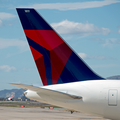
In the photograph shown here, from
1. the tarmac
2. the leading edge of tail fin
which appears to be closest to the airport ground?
the tarmac

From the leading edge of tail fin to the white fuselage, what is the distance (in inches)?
30.5

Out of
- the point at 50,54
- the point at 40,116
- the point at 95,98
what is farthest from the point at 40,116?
the point at 95,98

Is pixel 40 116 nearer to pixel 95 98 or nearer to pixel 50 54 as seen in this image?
pixel 50 54

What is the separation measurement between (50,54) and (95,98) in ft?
12.0

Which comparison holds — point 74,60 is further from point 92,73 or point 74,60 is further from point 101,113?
point 101,113

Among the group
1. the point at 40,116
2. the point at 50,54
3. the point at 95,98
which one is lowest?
the point at 40,116

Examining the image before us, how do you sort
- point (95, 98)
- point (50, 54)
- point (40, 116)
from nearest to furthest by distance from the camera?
point (95, 98)
point (50, 54)
point (40, 116)

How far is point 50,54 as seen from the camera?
14.7m

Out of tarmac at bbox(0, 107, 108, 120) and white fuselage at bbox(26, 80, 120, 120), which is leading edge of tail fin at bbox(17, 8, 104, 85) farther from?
tarmac at bbox(0, 107, 108, 120)

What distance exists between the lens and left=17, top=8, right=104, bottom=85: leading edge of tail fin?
14.5 meters

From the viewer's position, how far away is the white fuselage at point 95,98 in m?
13.0

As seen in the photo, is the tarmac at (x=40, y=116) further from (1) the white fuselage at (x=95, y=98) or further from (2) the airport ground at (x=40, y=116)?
(1) the white fuselage at (x=95, y=98)

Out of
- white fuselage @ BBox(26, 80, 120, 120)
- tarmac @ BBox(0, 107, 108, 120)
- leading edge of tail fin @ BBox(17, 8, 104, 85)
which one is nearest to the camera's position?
white fuselage @ BBox(26, 80, 120, 120)

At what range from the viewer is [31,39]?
14.9m
